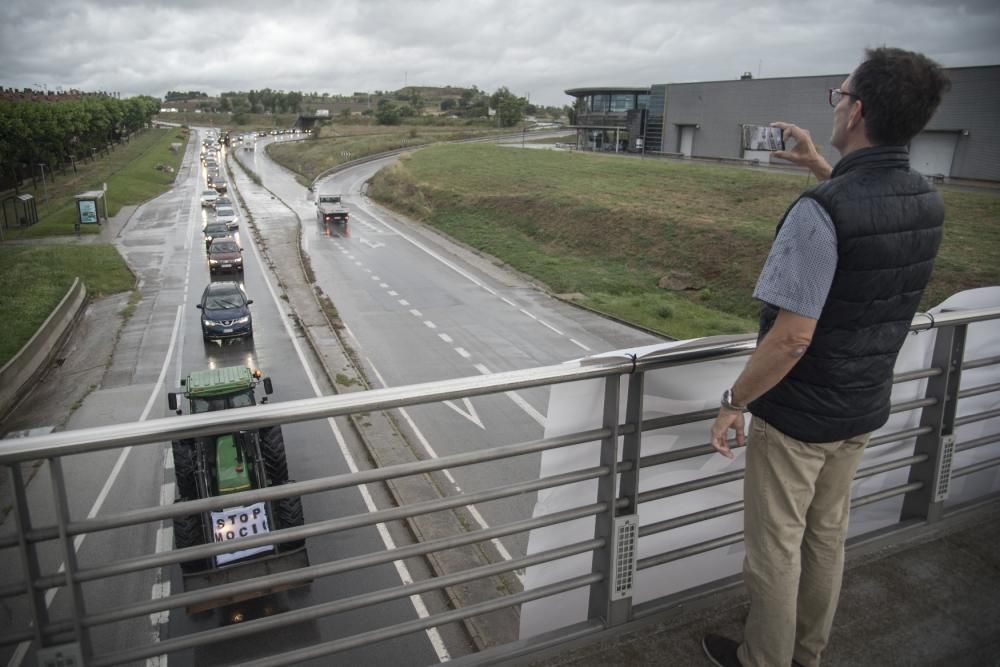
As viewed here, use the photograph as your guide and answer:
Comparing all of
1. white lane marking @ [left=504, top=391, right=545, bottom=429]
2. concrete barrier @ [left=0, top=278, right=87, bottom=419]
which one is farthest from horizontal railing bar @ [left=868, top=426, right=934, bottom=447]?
concrete barrier @ [left=0, top=278, right=87, bottom=419]

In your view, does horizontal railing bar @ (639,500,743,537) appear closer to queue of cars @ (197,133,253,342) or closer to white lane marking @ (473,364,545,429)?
white lane marking @ (473,364,545,429)

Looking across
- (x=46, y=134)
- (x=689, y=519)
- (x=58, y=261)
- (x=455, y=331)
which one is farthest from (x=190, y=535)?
(x=46, y=134)

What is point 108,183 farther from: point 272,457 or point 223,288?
point 272,457

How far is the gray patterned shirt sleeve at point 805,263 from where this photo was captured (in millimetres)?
2457

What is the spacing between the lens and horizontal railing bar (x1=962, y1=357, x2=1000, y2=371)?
4.08 metres

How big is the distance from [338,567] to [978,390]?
377 cm

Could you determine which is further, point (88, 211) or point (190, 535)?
point (88, 211)

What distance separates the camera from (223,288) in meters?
24.7

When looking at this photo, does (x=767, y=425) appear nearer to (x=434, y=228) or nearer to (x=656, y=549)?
(x=656, y=549)

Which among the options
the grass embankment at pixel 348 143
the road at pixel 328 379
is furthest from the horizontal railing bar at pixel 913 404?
the grass embankment at pixel 348 143

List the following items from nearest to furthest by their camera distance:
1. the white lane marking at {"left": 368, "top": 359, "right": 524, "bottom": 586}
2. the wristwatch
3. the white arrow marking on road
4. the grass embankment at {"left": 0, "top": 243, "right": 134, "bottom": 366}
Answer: the wristwatch < the white lane marking at {"left": 368, "top": 359, "right": 524, "bottom": 586} < the white arrow marking on road < the grass embankment at {"left": 0, "top": 243, "right": 134, "bottom": 366}

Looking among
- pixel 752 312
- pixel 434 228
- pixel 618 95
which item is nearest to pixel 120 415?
pixel 752 312

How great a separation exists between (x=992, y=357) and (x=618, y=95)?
94.3 m

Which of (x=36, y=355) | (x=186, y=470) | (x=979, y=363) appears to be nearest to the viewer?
(x=979, y=363)
